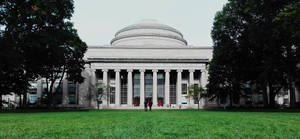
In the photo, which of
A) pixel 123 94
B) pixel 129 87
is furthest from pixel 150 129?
pixel 123 94

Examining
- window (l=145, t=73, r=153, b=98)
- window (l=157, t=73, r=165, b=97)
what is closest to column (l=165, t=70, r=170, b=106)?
window (l=157, t=73, r=165, b=97)

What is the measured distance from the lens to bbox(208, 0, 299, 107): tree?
23.7 meters

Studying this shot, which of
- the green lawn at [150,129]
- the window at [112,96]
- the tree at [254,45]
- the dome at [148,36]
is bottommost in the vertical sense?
the window at [112,96]

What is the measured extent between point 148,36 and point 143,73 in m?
13.2

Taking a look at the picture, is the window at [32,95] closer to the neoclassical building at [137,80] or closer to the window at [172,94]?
the neoclassical building at [137,80]

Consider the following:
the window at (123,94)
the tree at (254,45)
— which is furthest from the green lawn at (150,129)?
the window at (123,94)

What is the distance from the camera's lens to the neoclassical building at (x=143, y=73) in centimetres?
5272

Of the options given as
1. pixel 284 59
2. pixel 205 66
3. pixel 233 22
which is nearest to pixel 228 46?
pixel 233 22

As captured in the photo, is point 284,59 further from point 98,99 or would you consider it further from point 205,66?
point 98,99

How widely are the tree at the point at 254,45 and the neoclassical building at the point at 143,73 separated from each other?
39.1 feet

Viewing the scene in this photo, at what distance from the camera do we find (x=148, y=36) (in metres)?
62.7

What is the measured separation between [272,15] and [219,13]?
37.9ft

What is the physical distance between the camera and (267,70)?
26938 millimetres

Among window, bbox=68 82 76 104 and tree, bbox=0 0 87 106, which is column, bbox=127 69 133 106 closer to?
window, bbox=68 82 76 104
